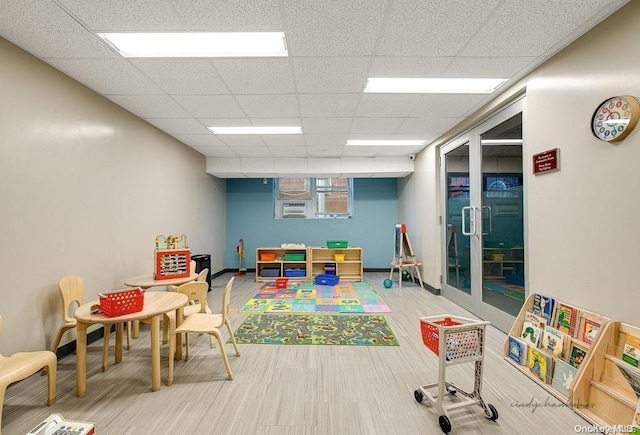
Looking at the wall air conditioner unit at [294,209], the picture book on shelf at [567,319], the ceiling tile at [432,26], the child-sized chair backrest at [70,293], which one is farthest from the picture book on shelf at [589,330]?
the wall air conditioner unit at [294,209]

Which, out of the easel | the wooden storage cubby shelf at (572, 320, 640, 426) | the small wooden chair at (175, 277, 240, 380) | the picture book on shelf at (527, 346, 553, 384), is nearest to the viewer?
the wooden storage cubby shelf at (572, 320, 640, 426)

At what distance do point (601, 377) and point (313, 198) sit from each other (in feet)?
20.9

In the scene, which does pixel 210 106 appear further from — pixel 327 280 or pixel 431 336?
pixel 327 280

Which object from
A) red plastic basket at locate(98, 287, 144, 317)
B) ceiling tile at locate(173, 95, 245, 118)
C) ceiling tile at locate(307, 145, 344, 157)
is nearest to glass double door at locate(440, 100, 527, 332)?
ceiling tile at locate(307, 145, 344, 157)

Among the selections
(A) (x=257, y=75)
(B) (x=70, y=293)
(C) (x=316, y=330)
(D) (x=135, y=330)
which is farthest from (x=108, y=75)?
(C) (x=316, y=330)

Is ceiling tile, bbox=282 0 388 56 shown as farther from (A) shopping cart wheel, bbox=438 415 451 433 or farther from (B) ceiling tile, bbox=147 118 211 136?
(A) shopping cart wheel, bbox=438 415 451 433

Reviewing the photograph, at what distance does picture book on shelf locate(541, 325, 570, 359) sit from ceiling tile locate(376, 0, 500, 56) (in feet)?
8.09

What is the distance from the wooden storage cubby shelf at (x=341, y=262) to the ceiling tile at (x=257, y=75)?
13.8 ft

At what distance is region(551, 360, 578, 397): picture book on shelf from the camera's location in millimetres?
2152

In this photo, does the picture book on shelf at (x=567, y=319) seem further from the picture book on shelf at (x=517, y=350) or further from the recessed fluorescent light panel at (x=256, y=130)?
the recessed fluorescent light panel at (x=256, y=130)

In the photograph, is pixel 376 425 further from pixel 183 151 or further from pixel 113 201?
pixel 183 151

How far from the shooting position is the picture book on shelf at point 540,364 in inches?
92.7

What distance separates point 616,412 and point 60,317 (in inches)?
176

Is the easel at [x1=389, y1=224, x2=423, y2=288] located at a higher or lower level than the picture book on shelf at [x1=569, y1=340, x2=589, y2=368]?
higher
